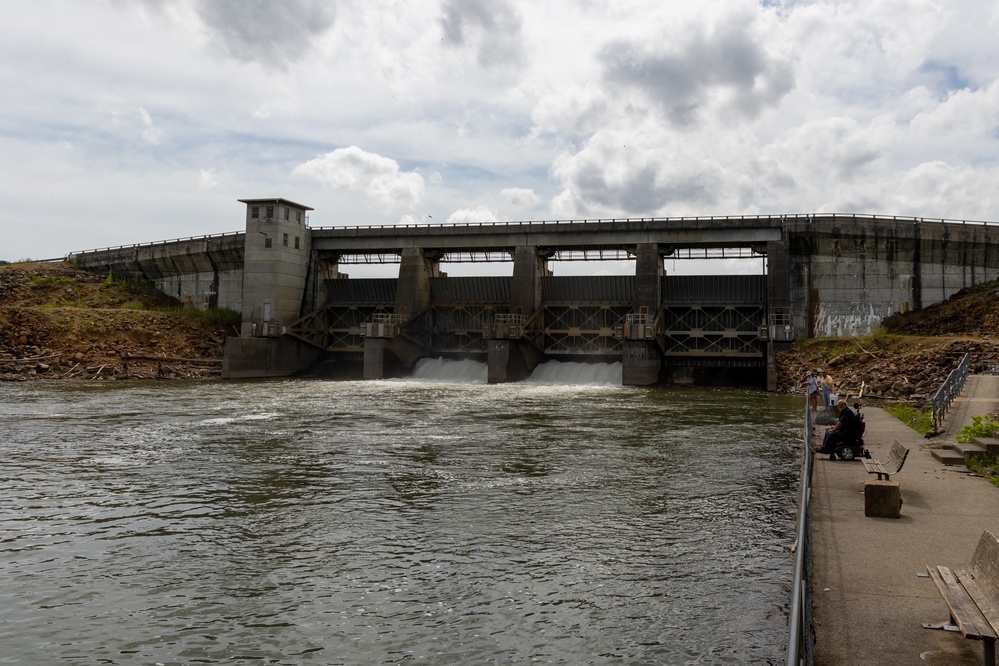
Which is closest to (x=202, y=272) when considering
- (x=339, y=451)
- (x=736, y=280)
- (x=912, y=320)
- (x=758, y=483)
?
(x=736, y=280)

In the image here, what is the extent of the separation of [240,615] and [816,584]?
653cm

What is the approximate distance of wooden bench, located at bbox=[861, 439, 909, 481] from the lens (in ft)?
42.6

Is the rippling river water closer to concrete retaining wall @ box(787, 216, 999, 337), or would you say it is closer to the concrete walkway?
the concrete walkway

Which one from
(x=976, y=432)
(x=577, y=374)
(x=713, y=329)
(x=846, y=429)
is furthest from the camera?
(x=713, y=329)

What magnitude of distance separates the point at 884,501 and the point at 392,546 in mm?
7375

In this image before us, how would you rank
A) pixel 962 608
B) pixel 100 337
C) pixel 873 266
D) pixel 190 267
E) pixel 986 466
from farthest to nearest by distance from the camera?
pixel 190 267 < pixel 100 337 < pixel 873 266 < pixel 986 466 < pixel 962 608

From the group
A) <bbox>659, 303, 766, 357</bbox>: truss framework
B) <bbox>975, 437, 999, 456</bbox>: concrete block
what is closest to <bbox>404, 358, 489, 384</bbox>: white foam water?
<bbox>659, 303, 766, 357</bbox>: truss framework

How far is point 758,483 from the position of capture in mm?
15883

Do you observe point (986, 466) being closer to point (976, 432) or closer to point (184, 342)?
point (976, 432)

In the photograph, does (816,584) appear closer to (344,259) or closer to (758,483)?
(758,483)

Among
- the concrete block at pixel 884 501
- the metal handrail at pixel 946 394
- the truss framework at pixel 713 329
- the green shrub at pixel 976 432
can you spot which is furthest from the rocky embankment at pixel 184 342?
the concrete block at pixel 884 501

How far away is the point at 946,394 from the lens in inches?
883

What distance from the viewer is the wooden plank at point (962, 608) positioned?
5793 millimetres

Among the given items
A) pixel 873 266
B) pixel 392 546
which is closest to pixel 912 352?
pixel 873 266
